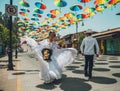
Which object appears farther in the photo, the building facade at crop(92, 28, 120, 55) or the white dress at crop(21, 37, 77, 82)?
the building facade at crop(92, 28, 120, 55)

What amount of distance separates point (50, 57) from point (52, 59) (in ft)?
0.44

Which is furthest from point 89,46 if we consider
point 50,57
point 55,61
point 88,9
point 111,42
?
point 111,42

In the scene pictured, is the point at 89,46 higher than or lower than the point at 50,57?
higher

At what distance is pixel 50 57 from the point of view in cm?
732

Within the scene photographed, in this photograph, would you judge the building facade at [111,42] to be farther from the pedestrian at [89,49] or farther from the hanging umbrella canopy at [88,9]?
the pedestrian at [89,49]

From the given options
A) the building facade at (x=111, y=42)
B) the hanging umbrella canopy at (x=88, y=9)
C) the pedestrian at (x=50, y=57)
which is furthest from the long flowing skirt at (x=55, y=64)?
the building facade at (x=111, y=42)

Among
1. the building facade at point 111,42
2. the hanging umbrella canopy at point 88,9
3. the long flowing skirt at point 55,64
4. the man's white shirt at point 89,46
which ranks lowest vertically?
the long flowing skirt at point 55,64

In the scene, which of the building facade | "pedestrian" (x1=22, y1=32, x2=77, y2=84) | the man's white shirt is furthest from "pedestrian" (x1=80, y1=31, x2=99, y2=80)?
the building facade

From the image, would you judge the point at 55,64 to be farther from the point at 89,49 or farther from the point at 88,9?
the point at 88,9

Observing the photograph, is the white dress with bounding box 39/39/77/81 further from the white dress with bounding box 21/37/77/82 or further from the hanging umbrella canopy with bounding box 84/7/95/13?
the hanging umbrella canopy with bounding box 84/7/95/13

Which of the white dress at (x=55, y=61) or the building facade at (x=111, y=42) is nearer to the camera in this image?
the white dress at (x=55, y=61)

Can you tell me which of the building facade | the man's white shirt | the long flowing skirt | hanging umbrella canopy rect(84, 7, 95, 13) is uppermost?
hanging umbrella canopy rect(84, 7, 95, 13)

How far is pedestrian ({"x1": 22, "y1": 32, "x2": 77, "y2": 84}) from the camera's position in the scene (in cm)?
696

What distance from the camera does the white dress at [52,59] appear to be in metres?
6.94
